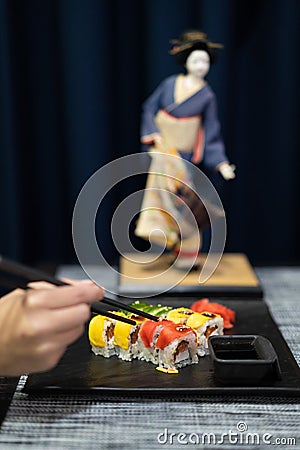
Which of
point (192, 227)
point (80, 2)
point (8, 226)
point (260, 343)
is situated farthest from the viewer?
point (8, 226)

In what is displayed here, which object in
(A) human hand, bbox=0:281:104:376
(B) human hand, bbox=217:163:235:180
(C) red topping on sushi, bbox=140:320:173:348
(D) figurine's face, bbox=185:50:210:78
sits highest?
(D) figurine's face, bbox=185:50:210:78

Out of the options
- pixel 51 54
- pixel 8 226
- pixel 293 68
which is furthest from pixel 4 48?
pixel 293 68

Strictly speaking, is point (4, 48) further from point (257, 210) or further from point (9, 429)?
point (9, 429)

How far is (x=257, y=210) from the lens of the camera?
67.6 inches

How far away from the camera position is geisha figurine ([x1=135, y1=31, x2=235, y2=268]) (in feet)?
4.33

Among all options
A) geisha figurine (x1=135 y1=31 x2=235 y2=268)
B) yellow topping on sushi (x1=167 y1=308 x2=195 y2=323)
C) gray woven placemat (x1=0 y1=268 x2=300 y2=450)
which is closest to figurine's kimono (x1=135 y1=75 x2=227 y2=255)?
geisha figurine (x1=135 y1=31 x2=235 y2=268)

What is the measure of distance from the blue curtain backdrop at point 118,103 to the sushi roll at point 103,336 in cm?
72

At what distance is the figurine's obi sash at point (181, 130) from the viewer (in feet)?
4.35

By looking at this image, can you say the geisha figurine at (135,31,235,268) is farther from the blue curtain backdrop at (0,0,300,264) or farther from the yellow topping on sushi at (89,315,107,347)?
the yellow topping on sushi at (89,315,107,347)

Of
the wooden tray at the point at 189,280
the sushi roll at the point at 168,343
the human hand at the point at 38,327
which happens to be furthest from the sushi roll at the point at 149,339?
the wooden tray at the point at 189,280

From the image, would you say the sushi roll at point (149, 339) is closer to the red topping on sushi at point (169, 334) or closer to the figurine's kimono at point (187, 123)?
the red topping on sushi at point (169, 334)

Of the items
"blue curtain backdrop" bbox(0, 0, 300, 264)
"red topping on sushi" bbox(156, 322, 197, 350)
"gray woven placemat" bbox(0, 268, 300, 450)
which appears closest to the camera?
"gray woven placemat" bbox(0, 268, 300, 450)

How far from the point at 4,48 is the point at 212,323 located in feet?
3.07

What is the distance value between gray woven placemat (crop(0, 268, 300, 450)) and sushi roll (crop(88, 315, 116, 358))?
0.36 feet
